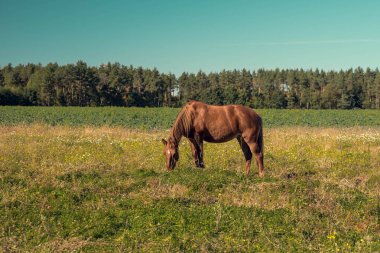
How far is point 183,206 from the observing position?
799 centimetres

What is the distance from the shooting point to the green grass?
6090mm

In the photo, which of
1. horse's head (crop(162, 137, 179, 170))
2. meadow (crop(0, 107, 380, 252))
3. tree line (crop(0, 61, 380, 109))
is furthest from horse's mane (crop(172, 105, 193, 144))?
tree line (crop(0, 61, 380, 109))

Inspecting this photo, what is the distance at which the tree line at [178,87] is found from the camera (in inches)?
3625

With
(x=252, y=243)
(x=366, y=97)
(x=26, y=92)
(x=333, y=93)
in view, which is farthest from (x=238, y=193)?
(x=366, y=97)

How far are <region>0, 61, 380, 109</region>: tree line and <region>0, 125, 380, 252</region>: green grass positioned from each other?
76.6 meters

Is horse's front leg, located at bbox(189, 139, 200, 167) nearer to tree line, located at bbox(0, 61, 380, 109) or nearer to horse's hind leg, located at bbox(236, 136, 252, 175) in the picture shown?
horse's hind leg, located at bbox(236, 136, 252, 175)

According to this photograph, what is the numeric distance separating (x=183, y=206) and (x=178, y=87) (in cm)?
10719

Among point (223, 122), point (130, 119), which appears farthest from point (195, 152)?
point (130, 119)

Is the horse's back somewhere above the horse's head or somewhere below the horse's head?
above

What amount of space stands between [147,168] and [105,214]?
4378 mm

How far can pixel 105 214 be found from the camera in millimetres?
7473

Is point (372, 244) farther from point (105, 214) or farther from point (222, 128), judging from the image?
point (222, 128)

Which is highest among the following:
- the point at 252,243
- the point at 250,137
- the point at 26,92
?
the point at 26,92

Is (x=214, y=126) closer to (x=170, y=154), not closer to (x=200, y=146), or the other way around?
(x=200, y=146)
